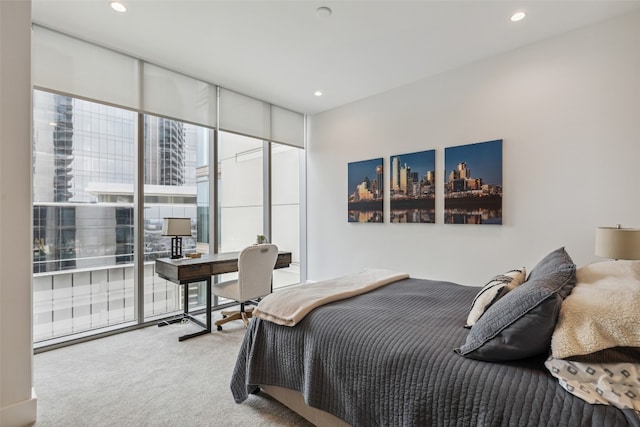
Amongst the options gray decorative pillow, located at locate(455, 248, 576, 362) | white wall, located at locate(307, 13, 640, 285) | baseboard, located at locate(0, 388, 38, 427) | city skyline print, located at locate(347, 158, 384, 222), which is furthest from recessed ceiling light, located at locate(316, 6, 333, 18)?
baseboard, located at locate(0, 388, 38, 427)

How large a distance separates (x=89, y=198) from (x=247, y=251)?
1.70 meters

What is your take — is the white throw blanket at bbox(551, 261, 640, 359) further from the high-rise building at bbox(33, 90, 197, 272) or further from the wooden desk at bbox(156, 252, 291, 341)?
the high-rise building at bbox(33, 90, 197, 272)

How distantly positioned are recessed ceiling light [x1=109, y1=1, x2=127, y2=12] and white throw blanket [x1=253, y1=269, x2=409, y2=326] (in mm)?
2554

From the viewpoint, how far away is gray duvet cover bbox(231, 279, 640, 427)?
1030 mm

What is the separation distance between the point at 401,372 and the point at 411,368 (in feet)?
0.16

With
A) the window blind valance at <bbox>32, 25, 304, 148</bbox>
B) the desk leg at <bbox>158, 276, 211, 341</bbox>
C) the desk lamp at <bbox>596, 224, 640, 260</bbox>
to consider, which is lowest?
the desk leg at <bbox>158, 276, 211, 341</bbox>

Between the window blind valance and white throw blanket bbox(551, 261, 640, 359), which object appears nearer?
white throw blanket bbox(551, 261, 640, 359)

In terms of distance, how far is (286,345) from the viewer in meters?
1.77

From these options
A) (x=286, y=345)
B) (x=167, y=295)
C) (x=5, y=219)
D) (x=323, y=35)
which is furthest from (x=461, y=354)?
(x=167, y=295)

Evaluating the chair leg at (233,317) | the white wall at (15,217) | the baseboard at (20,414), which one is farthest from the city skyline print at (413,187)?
the baseboard at (20,414)

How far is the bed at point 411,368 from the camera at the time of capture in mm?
1042

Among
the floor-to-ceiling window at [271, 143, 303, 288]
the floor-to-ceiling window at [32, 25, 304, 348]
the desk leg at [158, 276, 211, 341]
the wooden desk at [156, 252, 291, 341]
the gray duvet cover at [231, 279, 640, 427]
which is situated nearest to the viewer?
the gray duvet cover at [231, 279, 640, 427]

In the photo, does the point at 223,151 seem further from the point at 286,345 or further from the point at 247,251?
the point at 286,345

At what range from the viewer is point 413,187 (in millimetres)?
3816
